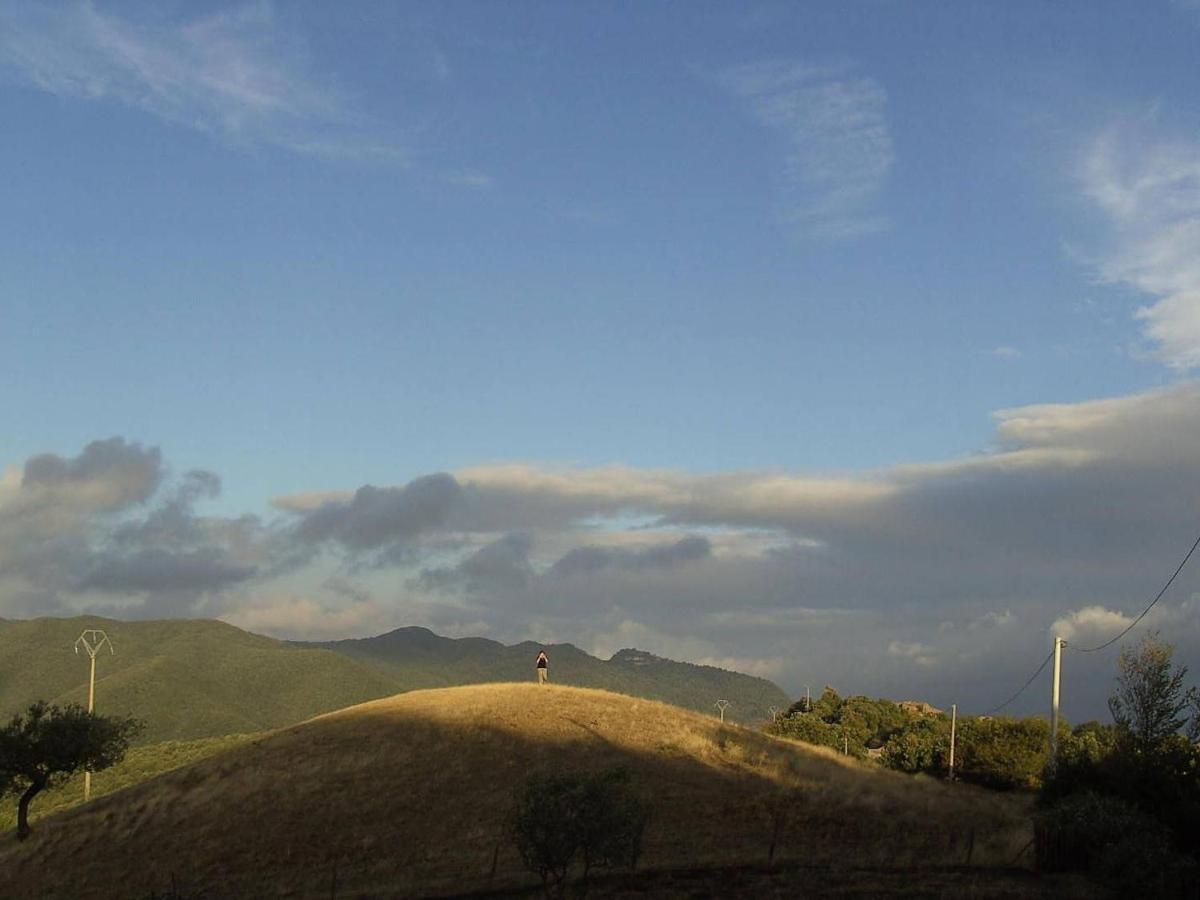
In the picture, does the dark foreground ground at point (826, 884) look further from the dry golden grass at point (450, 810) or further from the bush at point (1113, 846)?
the dry golden grass at point (450, 810)

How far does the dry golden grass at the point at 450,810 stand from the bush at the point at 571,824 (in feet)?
33.4

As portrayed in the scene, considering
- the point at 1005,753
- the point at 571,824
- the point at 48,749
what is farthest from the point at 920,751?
the point at 571,824

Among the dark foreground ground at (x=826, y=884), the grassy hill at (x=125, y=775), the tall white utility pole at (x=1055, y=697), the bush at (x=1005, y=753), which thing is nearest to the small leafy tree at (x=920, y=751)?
the bush at (x=1005, y=753)

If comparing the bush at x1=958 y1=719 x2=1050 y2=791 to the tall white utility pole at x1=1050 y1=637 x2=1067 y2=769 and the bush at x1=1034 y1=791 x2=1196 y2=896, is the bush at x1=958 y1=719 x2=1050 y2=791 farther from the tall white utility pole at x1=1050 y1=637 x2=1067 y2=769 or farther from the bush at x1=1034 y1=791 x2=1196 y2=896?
the bush at x1=1034 y1=791 x2=1196 y2=896

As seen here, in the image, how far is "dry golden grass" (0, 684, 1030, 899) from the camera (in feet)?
172

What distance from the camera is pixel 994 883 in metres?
42.3

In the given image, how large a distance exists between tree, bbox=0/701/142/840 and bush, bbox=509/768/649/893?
4521cm

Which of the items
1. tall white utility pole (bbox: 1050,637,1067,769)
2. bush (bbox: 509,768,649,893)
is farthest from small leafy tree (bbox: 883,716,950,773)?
bush (bbox: 509,768,649,893)

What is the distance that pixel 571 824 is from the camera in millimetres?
38438

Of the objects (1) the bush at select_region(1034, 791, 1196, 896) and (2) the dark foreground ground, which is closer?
(1) the bush at select_region(1034, 791, 1196, 896)

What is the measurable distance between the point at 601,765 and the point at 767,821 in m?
13.4

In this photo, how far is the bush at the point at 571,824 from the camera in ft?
126

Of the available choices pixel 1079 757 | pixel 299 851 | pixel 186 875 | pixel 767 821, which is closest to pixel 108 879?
pixel 186 875

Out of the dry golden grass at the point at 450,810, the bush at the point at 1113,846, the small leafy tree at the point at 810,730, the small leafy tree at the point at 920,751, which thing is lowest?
the small leafy tree at the point at 810,730
